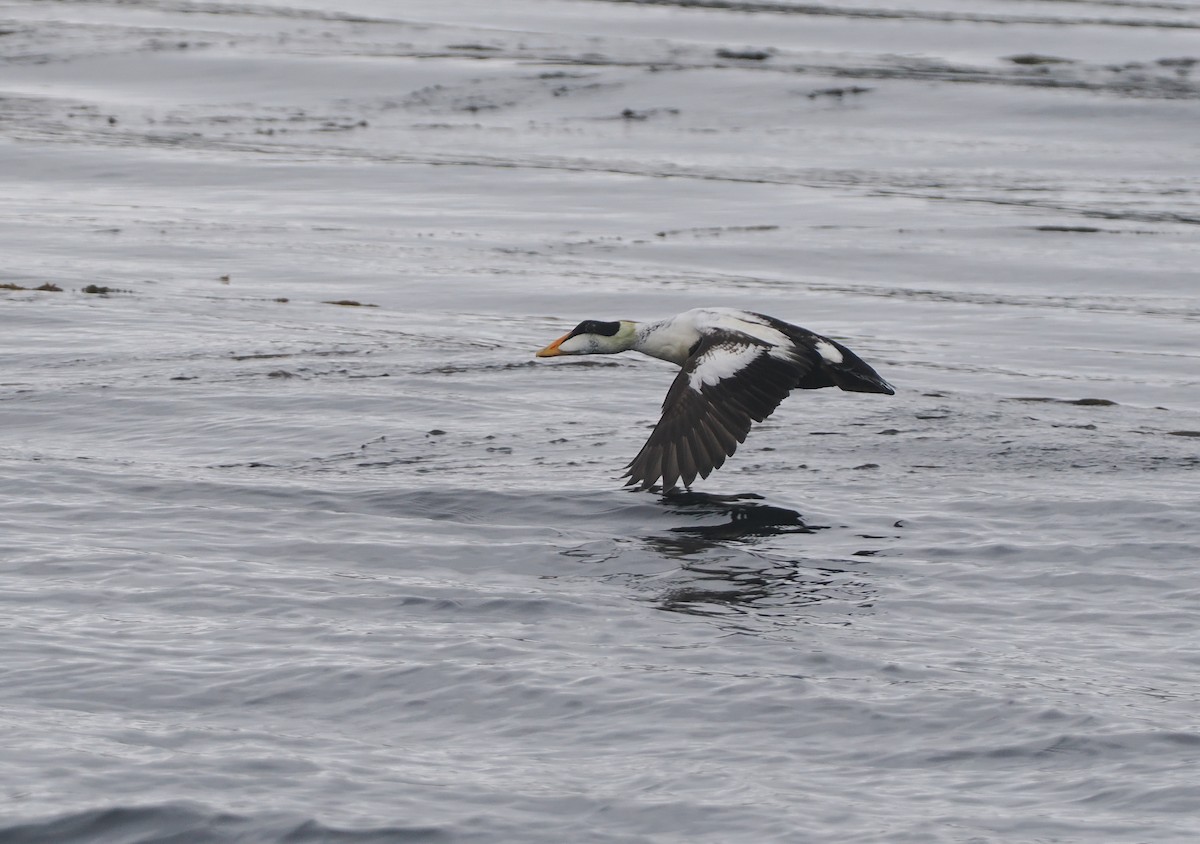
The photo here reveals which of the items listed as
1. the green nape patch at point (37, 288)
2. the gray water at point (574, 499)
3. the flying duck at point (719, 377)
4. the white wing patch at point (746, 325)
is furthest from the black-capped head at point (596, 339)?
the green nape patch at point (37, 288)

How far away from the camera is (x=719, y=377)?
31.8 ft

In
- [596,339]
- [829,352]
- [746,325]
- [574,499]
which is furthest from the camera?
[596,339]

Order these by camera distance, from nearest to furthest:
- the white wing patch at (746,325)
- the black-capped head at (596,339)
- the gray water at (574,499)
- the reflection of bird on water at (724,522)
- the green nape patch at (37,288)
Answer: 1. the gray water at (574,499)
2. the reflection of bird on water at (724,522)
3. the white wing patch at (746,325)
4. the black-capped head at (596,339)
5. the green nape patch at (37,288)

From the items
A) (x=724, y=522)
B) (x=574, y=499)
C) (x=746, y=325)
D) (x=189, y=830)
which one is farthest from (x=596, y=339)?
(x=189, y=830)

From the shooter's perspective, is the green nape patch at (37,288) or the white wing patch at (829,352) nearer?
the white wing patch at (829,352)

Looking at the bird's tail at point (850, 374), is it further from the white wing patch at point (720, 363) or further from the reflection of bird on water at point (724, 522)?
the reflection of bird on water at point (724, 522)

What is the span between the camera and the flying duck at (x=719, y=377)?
9.29m

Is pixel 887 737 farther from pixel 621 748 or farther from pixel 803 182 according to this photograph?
pixel 803 182

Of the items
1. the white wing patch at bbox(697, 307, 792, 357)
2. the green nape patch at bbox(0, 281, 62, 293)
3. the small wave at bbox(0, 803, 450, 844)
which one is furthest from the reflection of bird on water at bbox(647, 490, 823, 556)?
the green nape patch at bbox(0, 281, 62, 293)

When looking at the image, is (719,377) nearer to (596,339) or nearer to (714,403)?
(714,403)

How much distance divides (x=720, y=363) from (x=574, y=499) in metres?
1.20

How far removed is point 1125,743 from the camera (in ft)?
20.8

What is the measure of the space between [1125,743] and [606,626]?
209 centimetres

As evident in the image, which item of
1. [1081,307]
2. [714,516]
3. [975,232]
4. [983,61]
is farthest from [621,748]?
[983,61]
